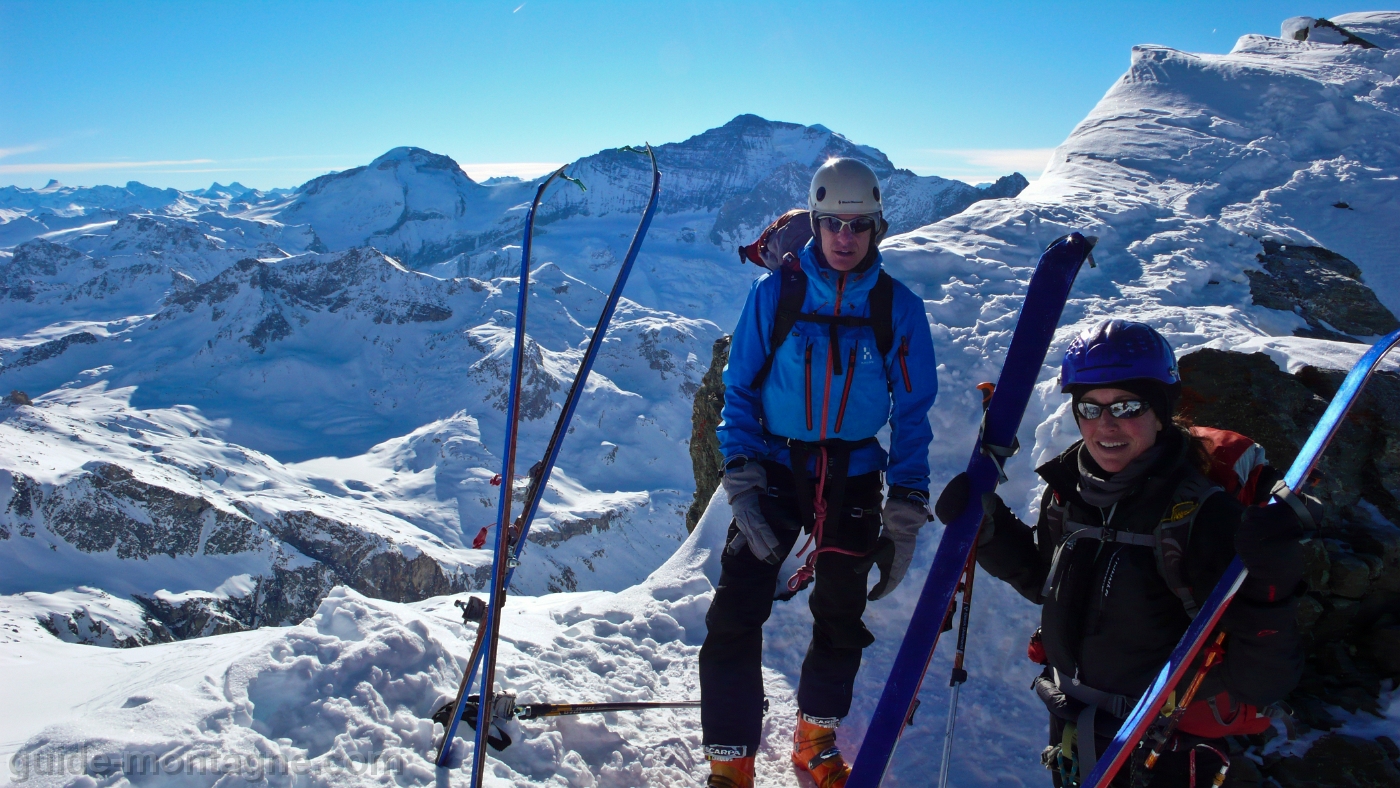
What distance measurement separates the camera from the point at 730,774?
359 cm

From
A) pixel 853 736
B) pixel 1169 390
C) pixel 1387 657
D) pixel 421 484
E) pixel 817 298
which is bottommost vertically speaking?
pixel 421 484

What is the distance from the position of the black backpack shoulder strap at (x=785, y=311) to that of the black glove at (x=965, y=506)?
110 centimetres

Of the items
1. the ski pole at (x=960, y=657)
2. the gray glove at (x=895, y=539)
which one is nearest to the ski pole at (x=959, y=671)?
A: the ski pole at (x=960, y=657)

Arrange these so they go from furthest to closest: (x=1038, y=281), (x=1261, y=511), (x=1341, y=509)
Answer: (x=1341, y=509), (x=1038, y=281), (x=1261, y=511)

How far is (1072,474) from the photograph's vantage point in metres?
3.02

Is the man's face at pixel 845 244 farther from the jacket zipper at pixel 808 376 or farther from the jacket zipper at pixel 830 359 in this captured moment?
the jacket zipper at pixel 808 376

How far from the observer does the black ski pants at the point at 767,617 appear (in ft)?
11.9

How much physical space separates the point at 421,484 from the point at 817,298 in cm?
17602

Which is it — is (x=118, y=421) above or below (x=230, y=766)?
below

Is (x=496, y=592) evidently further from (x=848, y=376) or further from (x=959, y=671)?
(x=959, y=671)

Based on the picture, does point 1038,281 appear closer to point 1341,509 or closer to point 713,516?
point 1341,509

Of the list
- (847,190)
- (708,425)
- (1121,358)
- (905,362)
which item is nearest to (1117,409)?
(1121,358)

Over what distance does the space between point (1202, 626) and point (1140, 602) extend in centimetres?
24

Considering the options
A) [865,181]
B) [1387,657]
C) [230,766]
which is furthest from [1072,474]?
[230,766]
